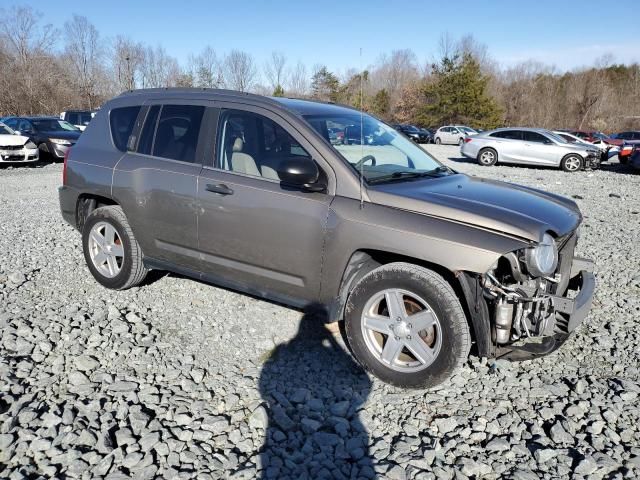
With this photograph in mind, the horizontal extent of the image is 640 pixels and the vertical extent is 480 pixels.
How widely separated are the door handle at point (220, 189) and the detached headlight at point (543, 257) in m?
2.17

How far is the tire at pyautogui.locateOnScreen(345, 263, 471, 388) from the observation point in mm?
3145

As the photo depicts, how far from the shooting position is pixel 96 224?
4.89m

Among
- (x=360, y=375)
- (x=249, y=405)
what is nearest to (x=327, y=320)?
(x=360, y=375)

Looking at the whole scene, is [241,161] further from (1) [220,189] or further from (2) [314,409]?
(2) [314,409]

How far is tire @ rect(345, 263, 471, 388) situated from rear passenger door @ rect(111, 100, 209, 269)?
1.59 meters

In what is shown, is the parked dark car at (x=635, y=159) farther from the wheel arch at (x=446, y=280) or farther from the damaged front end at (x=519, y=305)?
the wheel arch at (x=446, y=280)

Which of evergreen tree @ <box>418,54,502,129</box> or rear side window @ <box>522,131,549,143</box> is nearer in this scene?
rear side window @ <box>522,131,549,143</box>

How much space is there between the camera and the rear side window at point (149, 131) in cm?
452

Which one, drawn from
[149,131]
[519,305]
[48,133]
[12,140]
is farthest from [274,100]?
[48,133]

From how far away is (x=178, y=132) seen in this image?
436cm

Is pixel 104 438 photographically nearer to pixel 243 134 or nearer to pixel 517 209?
pixel 243 134

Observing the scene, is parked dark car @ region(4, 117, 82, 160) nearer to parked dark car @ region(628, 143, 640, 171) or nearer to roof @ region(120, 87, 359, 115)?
roof @ region(120, 87, 359, 115)

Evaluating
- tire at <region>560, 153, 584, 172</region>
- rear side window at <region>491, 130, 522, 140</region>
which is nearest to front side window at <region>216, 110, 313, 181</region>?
tire at <region>560, 153, 584, 172</region>

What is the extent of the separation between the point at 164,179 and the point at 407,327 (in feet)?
7.78
